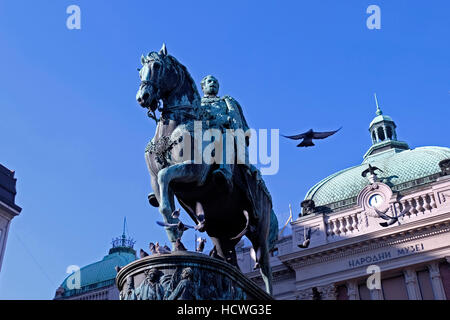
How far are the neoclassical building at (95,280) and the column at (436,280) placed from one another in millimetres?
18309

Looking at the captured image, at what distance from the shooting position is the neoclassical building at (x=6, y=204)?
108ft

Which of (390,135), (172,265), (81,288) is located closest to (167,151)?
(172,265)

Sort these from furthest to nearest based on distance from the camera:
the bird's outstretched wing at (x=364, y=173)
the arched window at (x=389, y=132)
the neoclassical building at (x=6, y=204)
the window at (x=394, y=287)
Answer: the arched window at (x=389, y=132), the bird's outstretched wing at (x=364, y=173), the neoclassical building at (x=6, y=204), the window at (x=394, y=287)

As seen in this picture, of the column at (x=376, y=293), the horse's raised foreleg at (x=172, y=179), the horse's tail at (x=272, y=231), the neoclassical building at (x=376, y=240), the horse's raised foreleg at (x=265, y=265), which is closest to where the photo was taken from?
the horse's raised foreleg at (x=172, y=179)

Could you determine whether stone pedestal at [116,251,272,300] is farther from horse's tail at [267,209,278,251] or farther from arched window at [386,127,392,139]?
arched window at [386,127,392,139]

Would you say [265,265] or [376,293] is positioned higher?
[376,293]

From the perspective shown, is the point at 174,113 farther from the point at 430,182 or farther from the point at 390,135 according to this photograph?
the point at 390,135

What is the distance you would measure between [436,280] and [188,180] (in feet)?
89.5

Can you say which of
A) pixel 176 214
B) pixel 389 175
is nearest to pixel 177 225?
pixel 176 214

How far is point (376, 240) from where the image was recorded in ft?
109

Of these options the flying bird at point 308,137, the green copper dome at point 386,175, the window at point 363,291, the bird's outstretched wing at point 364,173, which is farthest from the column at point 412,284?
the flying bird at point 308,137

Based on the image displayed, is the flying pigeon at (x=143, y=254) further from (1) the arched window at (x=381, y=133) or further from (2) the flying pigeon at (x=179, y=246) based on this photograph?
(1) the arched window at (x=381, y=133)

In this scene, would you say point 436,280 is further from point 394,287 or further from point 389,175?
point 389,175
